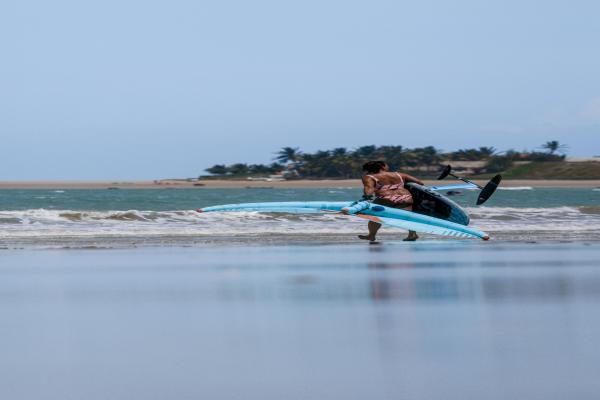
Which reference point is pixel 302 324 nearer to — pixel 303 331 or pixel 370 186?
pixel 303 331

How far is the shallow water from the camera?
709 cm

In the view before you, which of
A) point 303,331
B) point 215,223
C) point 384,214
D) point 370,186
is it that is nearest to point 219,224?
point 215,223

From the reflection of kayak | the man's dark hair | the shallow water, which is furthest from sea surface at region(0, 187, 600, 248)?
the shallow water

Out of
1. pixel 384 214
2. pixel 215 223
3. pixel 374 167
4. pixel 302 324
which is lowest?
pixel 215 223

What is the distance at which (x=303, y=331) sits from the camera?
9258 millimetres

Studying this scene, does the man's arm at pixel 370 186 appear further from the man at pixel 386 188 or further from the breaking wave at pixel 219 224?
the breaking wave at pixel 219 224

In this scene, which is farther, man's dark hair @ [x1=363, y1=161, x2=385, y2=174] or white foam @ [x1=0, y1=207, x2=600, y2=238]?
white foam @ [x1=0, y1=207, x2=600, y2=238]

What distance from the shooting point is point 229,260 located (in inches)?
701

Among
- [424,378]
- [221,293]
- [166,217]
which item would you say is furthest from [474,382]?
[166,217]

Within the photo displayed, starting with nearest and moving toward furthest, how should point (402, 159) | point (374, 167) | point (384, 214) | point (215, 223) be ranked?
point (384, 214) < point (374, 167) < point (215, 223) < point (402, 159)

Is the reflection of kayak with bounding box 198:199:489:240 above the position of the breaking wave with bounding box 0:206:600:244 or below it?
above

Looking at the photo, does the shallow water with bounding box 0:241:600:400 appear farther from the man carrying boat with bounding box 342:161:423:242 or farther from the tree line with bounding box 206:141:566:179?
the tree line with bounding box 206:141:566:179

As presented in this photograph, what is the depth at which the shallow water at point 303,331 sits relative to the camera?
279 inches

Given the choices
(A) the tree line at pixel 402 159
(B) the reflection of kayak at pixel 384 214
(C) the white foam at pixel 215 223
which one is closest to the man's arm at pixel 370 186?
(B) the reflection of kayak at pixel 384 214
